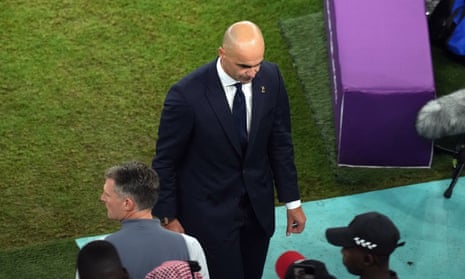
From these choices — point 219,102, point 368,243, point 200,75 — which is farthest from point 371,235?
point 200,75

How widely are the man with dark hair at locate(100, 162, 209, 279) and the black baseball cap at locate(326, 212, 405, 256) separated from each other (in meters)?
0.66

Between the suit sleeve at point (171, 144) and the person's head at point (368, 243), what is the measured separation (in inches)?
39.4

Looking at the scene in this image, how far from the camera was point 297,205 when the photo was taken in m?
4.66

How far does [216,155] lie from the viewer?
170 inches

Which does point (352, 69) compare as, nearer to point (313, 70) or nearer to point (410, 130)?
point (410, 130)

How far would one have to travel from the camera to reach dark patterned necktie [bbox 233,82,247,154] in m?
4.24

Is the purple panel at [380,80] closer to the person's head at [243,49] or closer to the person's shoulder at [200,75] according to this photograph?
the person's shoulder at [200,75]

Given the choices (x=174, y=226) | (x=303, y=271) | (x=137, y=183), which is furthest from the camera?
(x=174, y=226)

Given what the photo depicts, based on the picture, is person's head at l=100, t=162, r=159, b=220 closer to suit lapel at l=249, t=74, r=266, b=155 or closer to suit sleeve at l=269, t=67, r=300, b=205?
suit lapel at l=249, t=74, r=266, b=155

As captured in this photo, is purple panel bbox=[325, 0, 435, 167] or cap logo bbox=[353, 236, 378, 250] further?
purple panel bbox=[325, 0, 435, 167]

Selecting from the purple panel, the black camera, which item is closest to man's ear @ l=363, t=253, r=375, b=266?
the black camera

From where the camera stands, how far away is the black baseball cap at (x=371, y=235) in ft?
11.5

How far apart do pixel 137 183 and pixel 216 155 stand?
2.07 ft

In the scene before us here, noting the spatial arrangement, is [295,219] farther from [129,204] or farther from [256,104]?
[129,204]
